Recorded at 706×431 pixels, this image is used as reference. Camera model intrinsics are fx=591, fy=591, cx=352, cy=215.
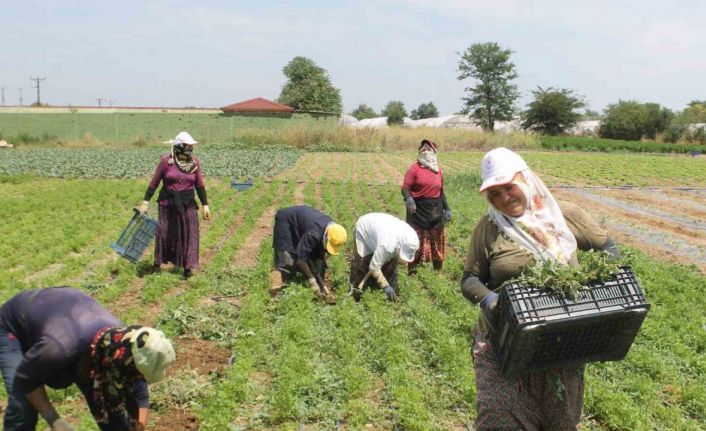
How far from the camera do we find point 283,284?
23.2 ft

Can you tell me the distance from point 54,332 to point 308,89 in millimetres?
59989

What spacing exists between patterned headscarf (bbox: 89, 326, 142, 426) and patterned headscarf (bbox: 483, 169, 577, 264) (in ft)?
5.80

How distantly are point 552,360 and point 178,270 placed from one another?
20.5ft

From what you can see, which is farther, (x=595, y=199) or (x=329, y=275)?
(x=595, y=199)

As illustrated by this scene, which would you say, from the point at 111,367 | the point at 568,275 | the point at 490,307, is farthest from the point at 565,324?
the point at 111,367

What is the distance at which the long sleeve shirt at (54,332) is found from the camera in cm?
267

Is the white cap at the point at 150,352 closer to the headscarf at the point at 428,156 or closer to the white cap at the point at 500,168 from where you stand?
the white cap at the point at 500,168

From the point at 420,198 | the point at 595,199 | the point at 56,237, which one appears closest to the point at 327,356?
the point at 420,198

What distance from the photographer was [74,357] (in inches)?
107

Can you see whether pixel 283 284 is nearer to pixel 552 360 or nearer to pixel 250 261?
pixel 250 261

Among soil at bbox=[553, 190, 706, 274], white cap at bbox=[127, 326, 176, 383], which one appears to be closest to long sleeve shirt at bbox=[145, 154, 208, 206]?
white cap at bbox=[127, 326, 176, 383]

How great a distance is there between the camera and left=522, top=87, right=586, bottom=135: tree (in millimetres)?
51875

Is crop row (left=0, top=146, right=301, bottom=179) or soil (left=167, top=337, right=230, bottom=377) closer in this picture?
soil (left=167, top=337, right=230, bottom=377)

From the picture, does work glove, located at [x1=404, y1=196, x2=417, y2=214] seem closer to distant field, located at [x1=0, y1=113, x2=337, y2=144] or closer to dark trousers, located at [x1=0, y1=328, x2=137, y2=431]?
dark trousers, located at [x1=0, y1=328, x2=137, y2=431]
